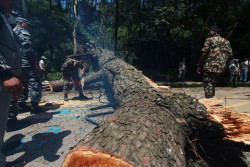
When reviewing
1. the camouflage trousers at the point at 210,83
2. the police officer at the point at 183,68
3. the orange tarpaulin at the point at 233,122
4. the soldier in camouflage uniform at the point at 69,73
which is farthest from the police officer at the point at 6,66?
the police officer at the point at 183,68

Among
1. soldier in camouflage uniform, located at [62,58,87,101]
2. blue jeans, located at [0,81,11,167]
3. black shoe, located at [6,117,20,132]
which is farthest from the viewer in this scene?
soldier in camouflage uniform, located at [62,58,87,101]

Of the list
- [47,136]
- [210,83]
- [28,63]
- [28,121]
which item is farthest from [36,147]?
[210,83]

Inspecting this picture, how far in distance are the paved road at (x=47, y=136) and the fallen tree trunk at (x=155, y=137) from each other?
4.13 ft

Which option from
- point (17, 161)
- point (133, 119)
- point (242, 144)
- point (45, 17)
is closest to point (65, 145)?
point (17, 161)

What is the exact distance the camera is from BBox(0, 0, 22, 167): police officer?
5.22 feet

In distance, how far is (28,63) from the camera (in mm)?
3432

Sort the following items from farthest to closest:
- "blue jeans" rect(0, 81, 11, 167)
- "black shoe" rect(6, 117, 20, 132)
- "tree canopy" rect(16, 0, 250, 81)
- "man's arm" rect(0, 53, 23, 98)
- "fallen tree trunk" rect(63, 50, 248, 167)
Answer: "tree canopy" rect(16, 0, 250, 81) < "black shoe" rect(6, 117, 20, 132) < "blue jeans" rect(0, 81, 11, 167) < "man's arm" rect(0, 53, 23, 98) < "fallen tree trunk" rect(63, 50, 248, 167)

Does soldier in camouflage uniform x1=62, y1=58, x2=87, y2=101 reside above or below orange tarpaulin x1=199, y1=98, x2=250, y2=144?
above

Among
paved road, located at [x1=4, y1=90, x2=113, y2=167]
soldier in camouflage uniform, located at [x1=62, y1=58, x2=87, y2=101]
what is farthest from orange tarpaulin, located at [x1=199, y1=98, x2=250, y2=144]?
soldier in camouflage uniform, located at [x1=62, y1=58, x2=87, y2=101]

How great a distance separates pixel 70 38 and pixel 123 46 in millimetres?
8084

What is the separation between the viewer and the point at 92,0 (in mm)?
23953

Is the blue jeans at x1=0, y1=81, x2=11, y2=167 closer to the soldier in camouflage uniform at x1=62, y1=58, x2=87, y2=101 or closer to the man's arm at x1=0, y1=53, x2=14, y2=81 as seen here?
the man's arm at x1=0, y1=53, x2=14, y2=81

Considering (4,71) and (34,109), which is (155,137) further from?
(34,109)

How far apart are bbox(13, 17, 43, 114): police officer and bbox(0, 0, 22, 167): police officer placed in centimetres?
137
